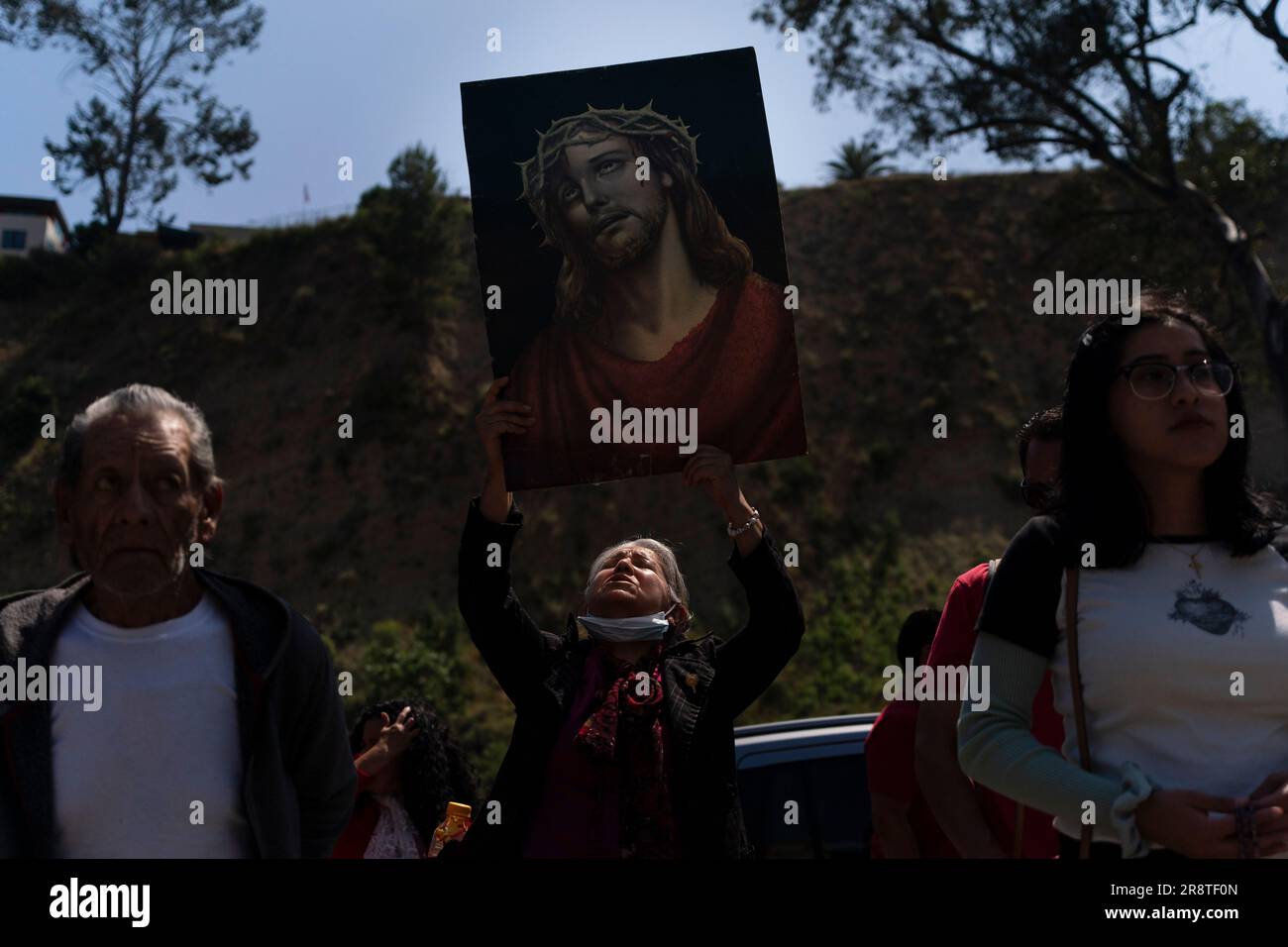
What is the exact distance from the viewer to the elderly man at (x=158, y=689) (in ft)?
8.52

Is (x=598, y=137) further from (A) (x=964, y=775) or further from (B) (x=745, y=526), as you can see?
(A) (x=964, y=775)

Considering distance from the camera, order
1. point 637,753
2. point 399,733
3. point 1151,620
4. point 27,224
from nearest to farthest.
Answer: point 1151,620
point 637,753
point 399,733
point 27,224

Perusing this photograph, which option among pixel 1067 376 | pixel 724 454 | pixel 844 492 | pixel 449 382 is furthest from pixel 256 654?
pixel 449 382

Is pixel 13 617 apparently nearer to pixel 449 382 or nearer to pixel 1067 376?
pixel 1067 376

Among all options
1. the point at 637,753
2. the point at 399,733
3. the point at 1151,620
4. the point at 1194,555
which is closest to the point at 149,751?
the point at 637,753

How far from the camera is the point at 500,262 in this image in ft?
12.4

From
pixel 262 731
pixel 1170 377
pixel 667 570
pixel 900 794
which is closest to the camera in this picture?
pixel 262 731

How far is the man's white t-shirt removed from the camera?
260 centimetres

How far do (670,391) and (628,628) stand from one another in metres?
0.67

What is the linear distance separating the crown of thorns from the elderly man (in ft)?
4.17

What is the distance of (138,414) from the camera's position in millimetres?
2805

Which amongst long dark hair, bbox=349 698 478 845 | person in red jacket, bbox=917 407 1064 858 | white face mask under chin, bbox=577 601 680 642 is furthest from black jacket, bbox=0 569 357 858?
long dark hair, bbox=349 698 478 845
